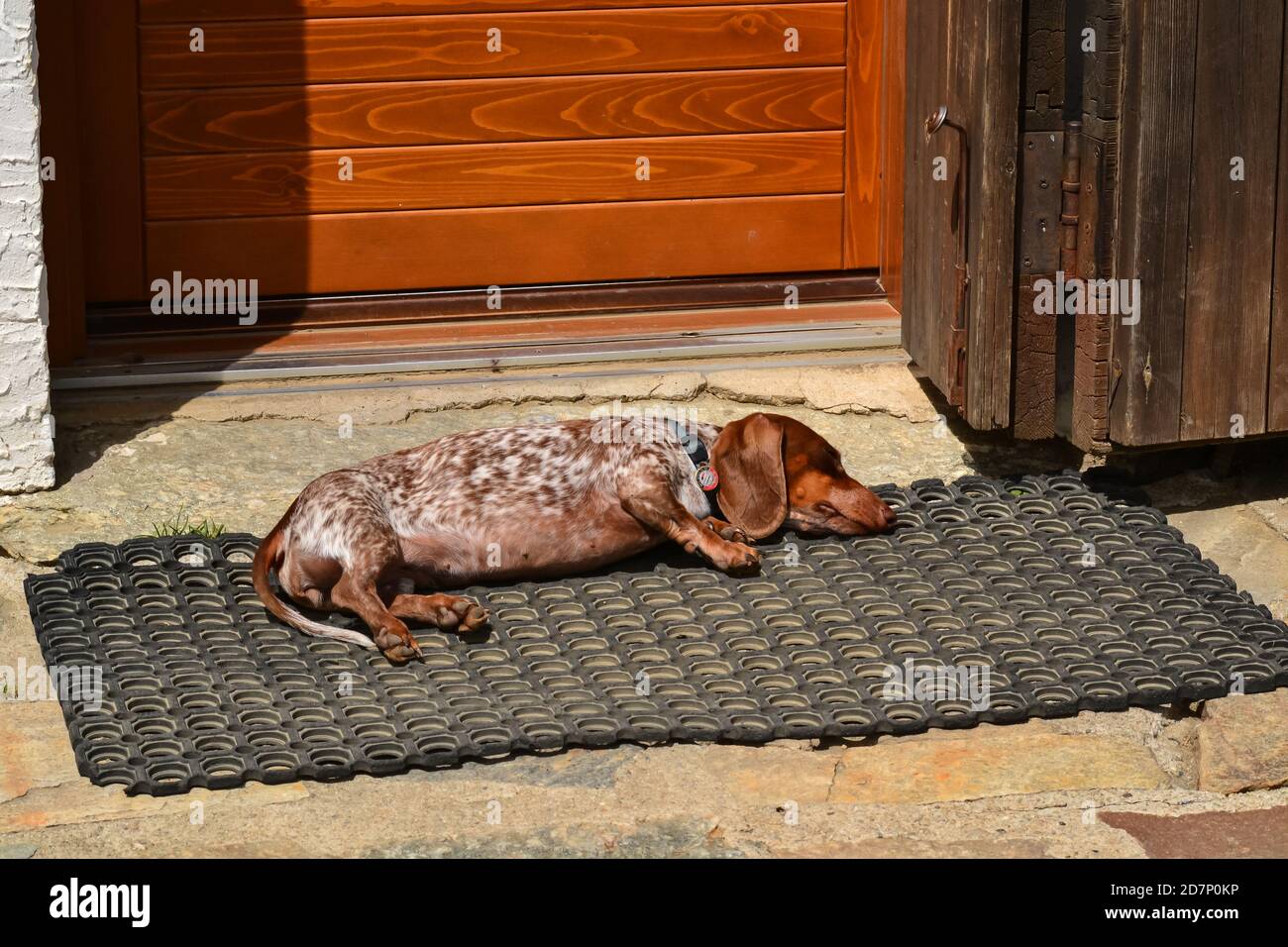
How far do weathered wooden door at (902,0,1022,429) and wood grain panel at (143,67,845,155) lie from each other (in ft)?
1.74

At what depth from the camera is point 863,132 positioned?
22.0 ft

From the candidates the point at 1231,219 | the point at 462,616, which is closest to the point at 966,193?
the point at 1231,219

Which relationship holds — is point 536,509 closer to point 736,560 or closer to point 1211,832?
point 736,560

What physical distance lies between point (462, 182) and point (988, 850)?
3486mm

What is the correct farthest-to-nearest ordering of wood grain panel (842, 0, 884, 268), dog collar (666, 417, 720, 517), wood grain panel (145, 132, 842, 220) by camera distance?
wood grain panel (842, 0, 884, 268) → wood grain panel (145, 132, 842, 220) → dog collar (666, 417, 720, 517)

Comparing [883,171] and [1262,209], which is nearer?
[1262,209]

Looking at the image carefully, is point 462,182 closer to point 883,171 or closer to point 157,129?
point 157,129

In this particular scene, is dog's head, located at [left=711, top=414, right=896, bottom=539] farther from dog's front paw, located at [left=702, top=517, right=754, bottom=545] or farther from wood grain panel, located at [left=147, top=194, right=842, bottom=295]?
wood grain panel, located at [left=147, top=194, right=842, bottom=295]

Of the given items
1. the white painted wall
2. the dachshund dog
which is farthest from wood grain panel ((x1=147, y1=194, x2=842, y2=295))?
the dachshund dog

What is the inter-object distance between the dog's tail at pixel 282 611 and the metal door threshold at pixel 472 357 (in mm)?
1379

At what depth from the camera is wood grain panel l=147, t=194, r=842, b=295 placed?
649 centimetres

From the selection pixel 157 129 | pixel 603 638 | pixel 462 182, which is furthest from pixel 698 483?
pixel 157 129

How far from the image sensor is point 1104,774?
4.27 m

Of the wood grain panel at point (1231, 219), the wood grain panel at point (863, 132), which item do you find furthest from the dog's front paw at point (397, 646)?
the wood grain panel at point (863, 132)
